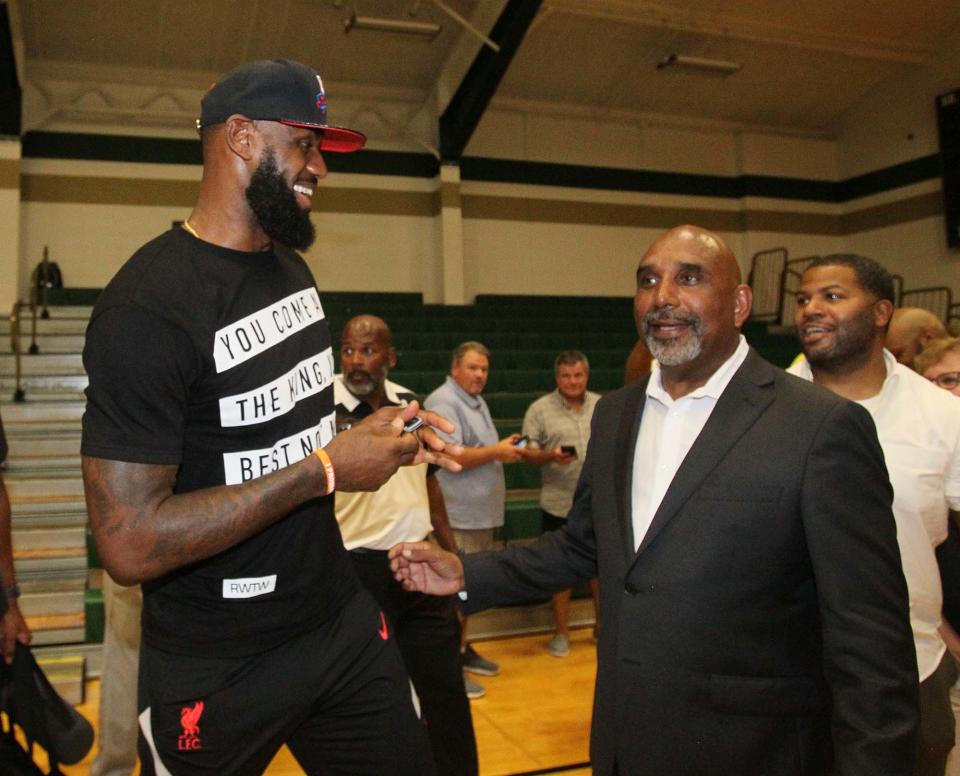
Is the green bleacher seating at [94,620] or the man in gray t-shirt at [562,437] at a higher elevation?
the man in gray t-shirt at [562,437]

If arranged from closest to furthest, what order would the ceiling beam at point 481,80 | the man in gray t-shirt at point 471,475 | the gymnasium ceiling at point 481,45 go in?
the man in gray t-shirt at point 471,475 → the ceiling beam at point 481,80 → the gymnasium ceiling at point 481,45

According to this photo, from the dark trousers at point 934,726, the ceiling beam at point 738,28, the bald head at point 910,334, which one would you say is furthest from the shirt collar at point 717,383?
the ceiling beam at point 738,28

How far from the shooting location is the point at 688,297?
77.9 inches

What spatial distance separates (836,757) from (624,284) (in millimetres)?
13676

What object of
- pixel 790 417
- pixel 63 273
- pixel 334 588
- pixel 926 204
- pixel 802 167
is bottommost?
pixel 334 588

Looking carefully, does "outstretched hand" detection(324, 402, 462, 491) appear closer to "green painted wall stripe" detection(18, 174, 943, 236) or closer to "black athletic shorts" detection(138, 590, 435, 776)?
"black athletic shorts" detection(138, 590, 435, 776)

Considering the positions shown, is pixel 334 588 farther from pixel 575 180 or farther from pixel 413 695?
pixel 575 180

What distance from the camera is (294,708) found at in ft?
6.34

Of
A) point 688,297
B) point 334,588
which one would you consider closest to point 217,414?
point 334,588

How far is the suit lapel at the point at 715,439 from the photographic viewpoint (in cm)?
179

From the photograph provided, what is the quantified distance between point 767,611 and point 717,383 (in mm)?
523

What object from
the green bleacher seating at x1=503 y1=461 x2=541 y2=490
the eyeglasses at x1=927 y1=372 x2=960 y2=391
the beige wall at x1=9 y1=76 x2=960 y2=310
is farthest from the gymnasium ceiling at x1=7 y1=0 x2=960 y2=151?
the eyeglasses at x1=927 y1=372 x2=960 y2=391

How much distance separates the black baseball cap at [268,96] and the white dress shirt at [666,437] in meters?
1.06

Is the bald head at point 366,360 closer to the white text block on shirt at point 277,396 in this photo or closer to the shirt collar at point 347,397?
the shirt collar at point 347,397
